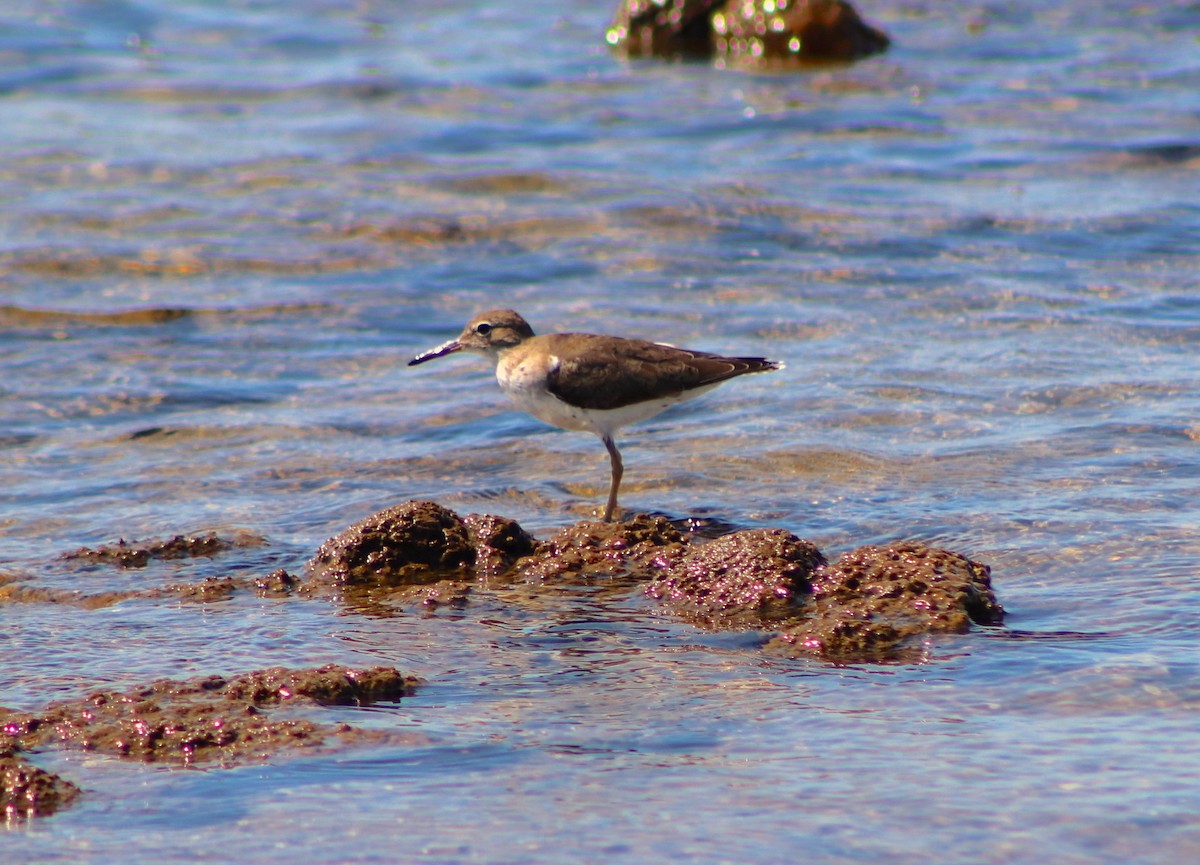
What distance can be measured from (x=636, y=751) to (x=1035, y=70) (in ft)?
48.3

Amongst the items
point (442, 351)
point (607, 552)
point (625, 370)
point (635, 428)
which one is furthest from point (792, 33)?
point (607, 552)

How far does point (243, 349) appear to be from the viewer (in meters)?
10.7

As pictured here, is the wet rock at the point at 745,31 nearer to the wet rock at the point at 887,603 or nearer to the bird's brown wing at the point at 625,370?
the bird's brown wing at the point at 625,370

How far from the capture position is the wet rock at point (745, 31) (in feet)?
61.8

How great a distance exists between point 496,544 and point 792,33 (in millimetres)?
13590

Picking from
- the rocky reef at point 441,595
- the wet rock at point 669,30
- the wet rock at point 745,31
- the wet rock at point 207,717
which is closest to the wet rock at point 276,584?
the rocky reef at point 441,595

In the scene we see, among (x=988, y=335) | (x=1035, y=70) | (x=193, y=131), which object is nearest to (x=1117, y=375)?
(x=988, y=335)

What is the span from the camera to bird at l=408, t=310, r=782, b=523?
776 cm

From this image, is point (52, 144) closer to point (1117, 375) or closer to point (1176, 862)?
point (1117, 375)

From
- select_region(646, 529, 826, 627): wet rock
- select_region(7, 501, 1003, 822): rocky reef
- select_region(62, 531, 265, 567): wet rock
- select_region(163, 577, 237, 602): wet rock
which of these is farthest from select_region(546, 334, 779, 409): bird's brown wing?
select_region(163, 577, 237, 602): wet rock

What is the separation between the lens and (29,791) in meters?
4.45

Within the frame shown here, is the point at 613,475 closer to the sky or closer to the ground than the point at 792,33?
closer to the ground

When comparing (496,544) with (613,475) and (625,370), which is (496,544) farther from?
(625,370)

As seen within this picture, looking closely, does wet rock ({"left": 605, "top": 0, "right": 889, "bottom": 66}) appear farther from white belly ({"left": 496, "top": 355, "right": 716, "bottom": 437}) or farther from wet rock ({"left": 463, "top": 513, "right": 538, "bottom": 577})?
wet rock ({"left": 463, "top": 513, "right": 538, "bottom": 577})
